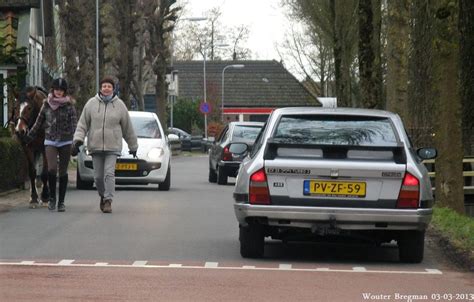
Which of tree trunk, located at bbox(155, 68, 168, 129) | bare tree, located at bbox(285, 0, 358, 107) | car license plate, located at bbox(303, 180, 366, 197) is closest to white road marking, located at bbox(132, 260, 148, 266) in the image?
car license plate, located at bbox(303, 180, 366, 197)

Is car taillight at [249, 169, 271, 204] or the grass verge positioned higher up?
car taillight at [249, 169, 271, 204]

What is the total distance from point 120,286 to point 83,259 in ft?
6.62

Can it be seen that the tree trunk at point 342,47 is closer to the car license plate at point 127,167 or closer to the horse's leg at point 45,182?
the car license plate at point 127,167

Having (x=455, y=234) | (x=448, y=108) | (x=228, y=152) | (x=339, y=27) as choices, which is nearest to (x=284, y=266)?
(x=455, y=234)

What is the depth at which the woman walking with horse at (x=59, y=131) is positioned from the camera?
17922mm

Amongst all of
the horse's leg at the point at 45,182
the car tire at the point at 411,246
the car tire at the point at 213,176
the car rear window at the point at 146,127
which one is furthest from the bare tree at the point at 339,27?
the car tire at the point at 411,246

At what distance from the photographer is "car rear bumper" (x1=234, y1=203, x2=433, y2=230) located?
11875 mm

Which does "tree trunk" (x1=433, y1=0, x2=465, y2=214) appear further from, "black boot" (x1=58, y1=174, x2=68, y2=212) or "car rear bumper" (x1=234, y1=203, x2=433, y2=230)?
"car rear bumper" (x1=234, y1=203, x2=433, y2=230)

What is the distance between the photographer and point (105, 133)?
17.8m

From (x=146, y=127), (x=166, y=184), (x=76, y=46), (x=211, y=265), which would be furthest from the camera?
(x=76, y=46)

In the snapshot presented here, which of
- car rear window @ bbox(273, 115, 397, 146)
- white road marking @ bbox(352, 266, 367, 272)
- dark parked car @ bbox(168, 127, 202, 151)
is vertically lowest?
dark parked car @ bbox(168, 127, 202, 151)

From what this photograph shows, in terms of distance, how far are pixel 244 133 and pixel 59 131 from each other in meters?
12.5

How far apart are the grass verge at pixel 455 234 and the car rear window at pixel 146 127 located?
29.6 feet

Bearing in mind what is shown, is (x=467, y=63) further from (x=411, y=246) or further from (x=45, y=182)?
(x=411, y=246)
